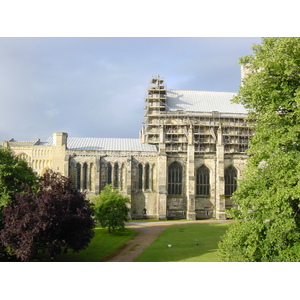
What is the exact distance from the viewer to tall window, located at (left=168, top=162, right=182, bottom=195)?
158 ft

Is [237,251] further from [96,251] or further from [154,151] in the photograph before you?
[154,151]

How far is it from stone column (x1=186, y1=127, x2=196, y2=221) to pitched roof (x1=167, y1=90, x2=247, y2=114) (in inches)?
246

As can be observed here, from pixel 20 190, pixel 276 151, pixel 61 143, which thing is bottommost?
pixel 20 190

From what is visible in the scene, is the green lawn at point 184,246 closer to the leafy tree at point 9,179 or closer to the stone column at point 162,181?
the stone column at point 162,181

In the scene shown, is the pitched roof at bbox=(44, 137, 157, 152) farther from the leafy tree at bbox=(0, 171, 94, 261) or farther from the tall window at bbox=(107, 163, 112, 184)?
the leafy tree at bbox=(0, 171, 94, 261)

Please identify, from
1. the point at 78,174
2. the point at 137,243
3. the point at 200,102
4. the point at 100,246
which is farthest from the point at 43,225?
the point at 200,102

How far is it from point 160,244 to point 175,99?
1257 inches

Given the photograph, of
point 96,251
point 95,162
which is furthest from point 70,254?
point 95,162

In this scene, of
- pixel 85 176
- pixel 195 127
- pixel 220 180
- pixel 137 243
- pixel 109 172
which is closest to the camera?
pixel 137 243

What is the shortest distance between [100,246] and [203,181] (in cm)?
2557

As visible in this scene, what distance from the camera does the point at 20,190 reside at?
22578mm

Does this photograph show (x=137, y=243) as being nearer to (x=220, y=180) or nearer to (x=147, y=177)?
(x=147, y=177)

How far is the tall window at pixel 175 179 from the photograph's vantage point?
158 ft

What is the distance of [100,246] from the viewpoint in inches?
1077
